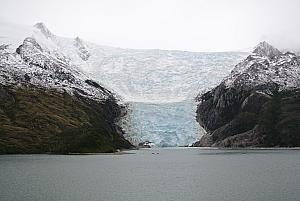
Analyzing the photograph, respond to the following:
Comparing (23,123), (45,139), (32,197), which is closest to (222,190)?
(32,197)

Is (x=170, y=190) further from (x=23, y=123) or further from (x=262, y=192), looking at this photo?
(x=23, y=123)

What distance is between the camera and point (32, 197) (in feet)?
166

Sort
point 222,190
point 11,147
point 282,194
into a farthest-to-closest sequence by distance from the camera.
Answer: point 11,147, point 222,190, point 282,194

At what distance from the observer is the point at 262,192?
51469mm

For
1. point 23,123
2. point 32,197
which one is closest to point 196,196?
point 32,197

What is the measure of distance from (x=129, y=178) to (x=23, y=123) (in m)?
122

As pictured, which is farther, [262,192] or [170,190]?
[170,190]

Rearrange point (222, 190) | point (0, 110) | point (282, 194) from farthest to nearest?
1. point (0, 110)
2. point (222, 190)
3. point (282, 194)

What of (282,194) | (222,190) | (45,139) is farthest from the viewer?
(45,139)

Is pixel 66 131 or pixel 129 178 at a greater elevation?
pixel 66 131

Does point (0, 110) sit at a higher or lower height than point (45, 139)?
higher

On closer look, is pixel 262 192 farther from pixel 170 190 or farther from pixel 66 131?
pixel 66 131

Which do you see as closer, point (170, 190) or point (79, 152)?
point (170, 190)

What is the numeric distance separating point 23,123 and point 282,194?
490 ft
